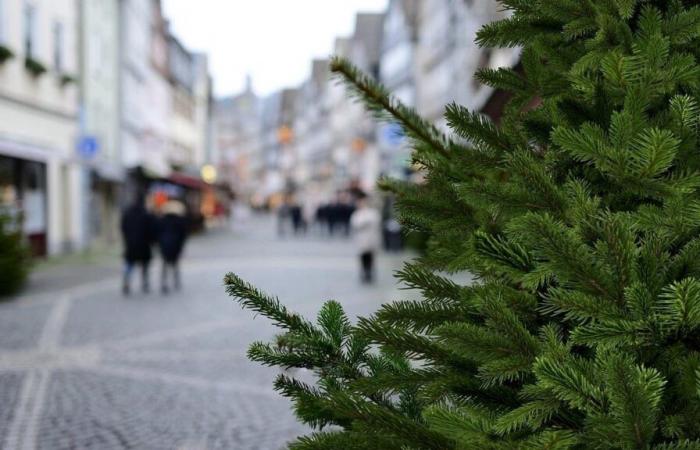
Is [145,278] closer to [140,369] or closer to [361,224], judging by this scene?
[361,224]

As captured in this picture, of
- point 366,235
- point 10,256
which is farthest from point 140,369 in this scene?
point 366,235

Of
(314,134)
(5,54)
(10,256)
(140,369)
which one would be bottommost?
(140,369)

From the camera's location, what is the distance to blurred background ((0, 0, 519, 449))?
20.3ft

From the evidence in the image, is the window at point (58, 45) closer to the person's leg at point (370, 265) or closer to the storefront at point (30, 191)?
the storefront at point (30, 191)

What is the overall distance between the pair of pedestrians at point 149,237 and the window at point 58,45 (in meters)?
11.9

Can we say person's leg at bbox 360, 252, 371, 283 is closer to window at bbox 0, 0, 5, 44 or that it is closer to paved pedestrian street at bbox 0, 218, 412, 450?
paved pedestrian street at bbox 0, 218, 412, 450

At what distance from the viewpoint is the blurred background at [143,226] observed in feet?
20.3

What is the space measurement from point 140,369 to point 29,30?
18.1 metres

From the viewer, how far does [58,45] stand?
25703 millimetres

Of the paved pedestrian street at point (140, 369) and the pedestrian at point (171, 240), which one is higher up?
the pedestrian at point (171, 240)

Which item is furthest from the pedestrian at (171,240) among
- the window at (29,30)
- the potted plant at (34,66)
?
the window at (29,30)

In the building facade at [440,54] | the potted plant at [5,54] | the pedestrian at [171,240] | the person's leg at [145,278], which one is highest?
the building facade at [440,54]

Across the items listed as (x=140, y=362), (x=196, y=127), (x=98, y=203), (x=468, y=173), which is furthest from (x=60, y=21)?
(x=196, y=127)

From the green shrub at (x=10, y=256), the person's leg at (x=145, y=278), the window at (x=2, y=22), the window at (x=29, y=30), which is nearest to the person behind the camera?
the green shrub at (x=10, y=256)
